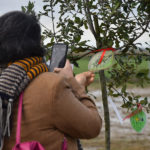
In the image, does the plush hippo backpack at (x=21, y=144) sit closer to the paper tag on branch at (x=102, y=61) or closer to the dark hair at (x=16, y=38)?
the dark hair at (x=16, y=38)

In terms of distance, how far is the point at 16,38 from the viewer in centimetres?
133

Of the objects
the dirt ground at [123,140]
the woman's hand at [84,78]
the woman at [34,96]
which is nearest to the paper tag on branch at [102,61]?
the woman's hand at [84,78]

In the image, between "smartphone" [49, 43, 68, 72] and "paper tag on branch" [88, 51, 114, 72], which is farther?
"paper tag on branch" [88, 51, 114, 72]

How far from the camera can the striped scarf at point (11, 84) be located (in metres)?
1.25

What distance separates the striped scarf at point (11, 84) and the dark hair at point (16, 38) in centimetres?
4

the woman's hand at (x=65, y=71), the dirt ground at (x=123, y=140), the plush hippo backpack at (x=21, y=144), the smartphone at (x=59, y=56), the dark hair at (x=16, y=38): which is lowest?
the dirt ground at (x=123, y=140)

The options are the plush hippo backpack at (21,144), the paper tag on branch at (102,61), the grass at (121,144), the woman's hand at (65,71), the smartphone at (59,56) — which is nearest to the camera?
the plush hippo backpack at (21,144)

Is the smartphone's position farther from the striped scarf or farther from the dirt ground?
the dirt ground

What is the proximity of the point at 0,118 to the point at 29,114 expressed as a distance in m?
0.12

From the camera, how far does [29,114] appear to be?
1.29m

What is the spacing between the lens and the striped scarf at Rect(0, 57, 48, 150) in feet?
4.10

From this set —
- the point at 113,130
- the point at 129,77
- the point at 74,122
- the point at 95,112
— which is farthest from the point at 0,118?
the point at 113,130

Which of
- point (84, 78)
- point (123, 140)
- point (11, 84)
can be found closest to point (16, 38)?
point (11, 84)

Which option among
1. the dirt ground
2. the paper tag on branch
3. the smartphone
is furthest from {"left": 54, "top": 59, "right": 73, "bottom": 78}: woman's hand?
the dirt ground
